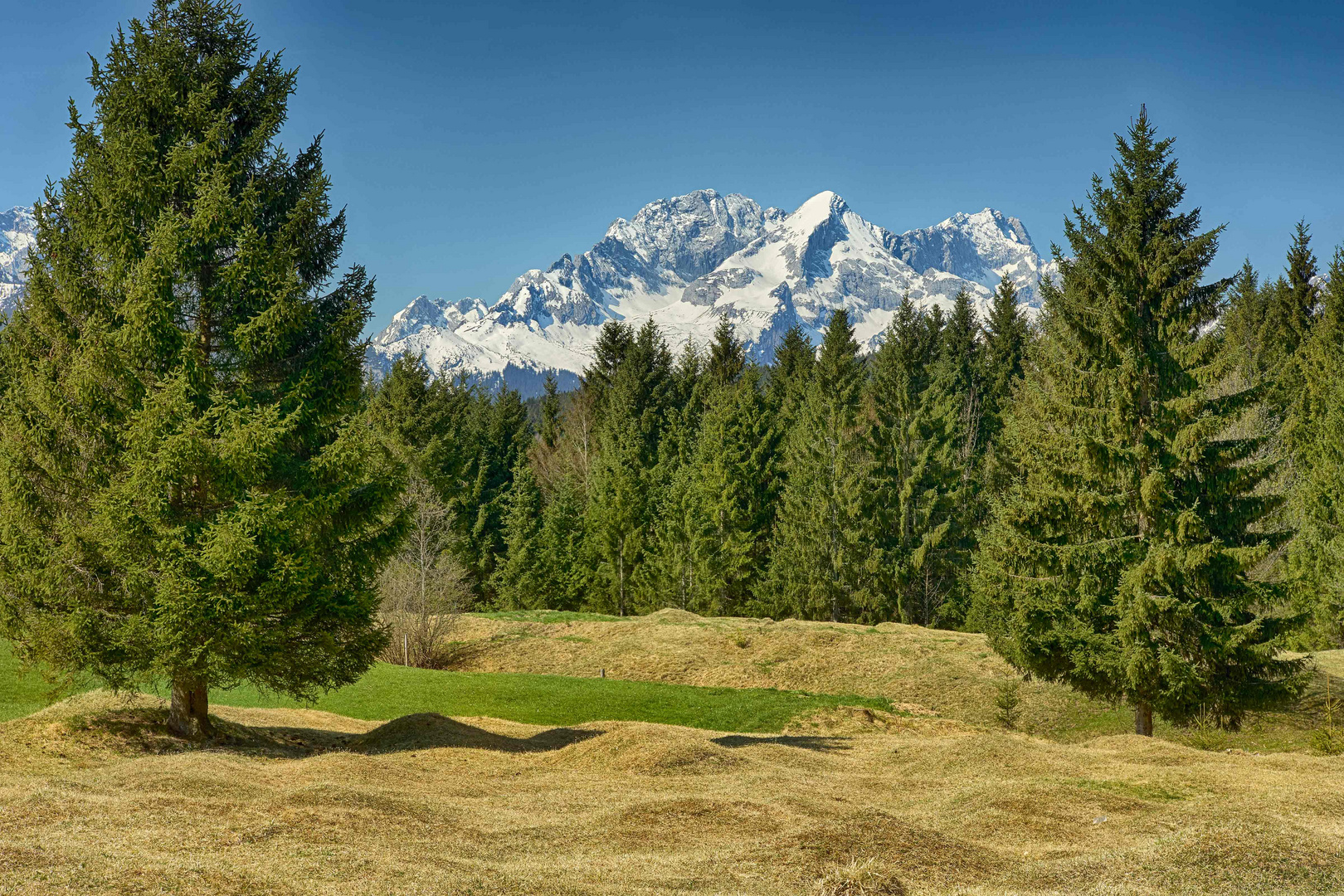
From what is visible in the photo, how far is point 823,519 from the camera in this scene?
39656 millimetres

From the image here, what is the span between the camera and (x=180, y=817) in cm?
891

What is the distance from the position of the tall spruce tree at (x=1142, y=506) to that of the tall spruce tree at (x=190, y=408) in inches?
540

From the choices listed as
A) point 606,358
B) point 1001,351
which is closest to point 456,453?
point 606,358

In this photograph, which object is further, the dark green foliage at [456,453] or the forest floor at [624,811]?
the dark green foliage at [456,453]

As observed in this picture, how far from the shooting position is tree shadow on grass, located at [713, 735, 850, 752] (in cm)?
1741

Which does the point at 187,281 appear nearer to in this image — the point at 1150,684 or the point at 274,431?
the point at 274,431

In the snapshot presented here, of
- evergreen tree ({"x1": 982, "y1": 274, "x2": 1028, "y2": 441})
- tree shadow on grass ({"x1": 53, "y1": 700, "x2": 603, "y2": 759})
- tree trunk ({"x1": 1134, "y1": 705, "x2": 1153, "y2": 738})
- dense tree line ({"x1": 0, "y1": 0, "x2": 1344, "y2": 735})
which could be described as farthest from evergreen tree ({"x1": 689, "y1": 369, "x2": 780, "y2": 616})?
tree shadow on grass ({"x1": 53, "y1": 700, "x2": 603, "y2": 759})

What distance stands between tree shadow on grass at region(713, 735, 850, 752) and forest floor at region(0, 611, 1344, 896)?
134 millimetres

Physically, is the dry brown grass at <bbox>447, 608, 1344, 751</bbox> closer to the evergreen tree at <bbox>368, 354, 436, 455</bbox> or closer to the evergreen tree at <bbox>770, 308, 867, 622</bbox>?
the evergreen tree at <bbox>770, 308, 867, 622</bbox>

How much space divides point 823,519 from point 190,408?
3049 cm

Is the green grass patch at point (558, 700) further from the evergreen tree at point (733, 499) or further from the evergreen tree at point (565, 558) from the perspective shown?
the evergreen tree at point (565, 558)

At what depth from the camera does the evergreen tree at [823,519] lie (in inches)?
1553

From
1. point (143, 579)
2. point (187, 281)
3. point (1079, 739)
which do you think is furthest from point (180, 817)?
point (1079, 739)

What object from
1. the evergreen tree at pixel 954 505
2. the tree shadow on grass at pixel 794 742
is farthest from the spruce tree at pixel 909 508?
the tree shadow on grass at pixel 794 742
